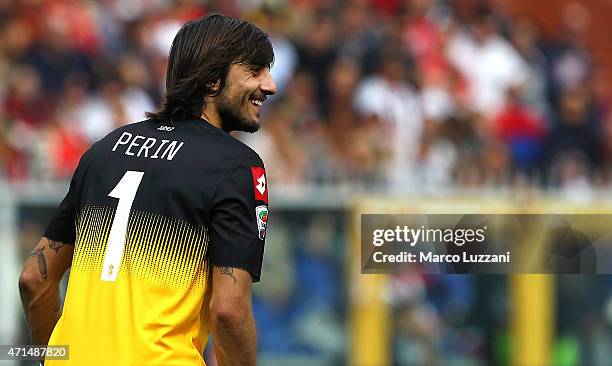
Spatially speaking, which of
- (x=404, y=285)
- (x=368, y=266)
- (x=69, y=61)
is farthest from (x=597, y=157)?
(x=368, y=266)

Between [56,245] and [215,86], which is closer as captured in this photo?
[215,86]

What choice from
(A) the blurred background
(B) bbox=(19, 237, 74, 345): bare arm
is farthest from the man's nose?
(A) the blurred background

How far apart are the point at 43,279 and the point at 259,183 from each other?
2.57ft

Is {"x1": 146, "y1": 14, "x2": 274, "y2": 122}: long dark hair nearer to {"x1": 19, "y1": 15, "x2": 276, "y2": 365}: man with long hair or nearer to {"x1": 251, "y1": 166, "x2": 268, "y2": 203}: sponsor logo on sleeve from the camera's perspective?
{"x1": 19, "y1": 15, "x2": 276, "y2": 365}: man with long hair

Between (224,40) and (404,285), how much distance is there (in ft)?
15.9

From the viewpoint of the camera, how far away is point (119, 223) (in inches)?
129

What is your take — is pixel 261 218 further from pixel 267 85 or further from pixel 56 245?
pixel 56 245

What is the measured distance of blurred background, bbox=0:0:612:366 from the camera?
27.2 feet

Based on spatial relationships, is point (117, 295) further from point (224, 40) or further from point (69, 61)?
point (69, 61)

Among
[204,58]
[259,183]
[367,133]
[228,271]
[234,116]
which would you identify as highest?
[367,133]
